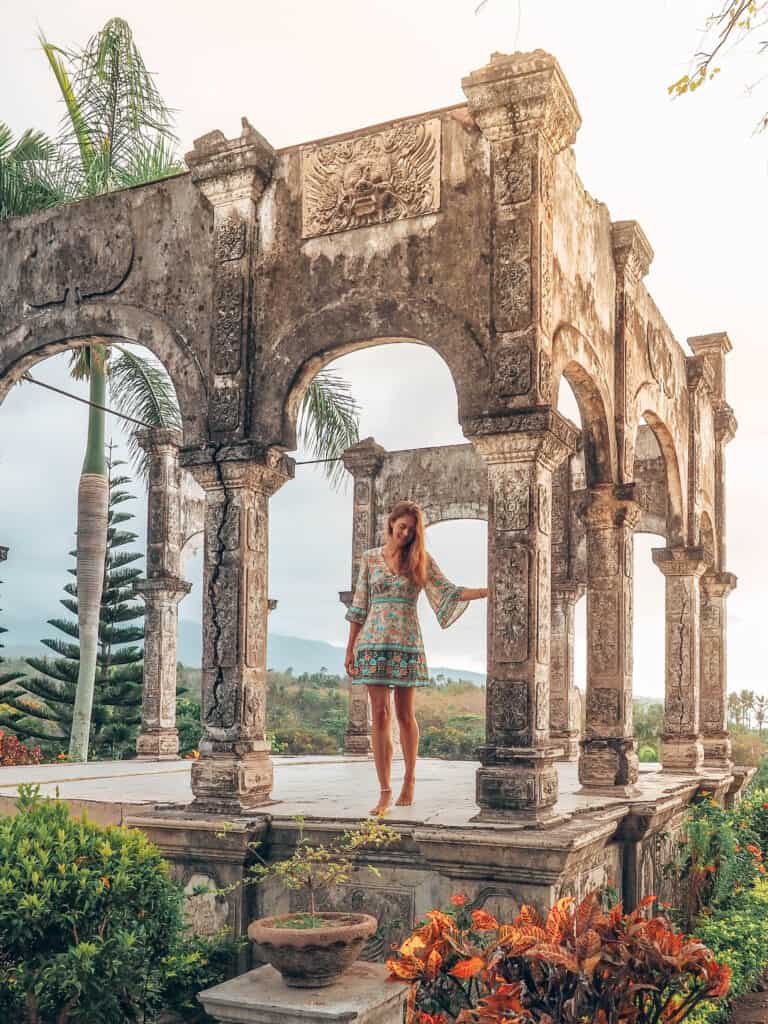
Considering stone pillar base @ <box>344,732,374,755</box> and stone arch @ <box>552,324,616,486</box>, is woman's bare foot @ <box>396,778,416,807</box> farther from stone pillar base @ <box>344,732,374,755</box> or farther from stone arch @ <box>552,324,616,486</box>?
stone pillar base @ <box>344,732,374,755</box>

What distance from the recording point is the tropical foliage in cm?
1962

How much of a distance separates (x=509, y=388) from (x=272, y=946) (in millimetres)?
3387

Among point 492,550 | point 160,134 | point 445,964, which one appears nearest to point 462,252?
point 492,550

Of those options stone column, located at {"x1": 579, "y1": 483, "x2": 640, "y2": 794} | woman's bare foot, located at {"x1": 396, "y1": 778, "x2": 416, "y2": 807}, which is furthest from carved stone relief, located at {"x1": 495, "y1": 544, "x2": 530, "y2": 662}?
stone column, located at {"x1": 579, "y1": 483, "x2": 640, "y2": 794}

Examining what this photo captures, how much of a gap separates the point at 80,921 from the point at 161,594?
30.3ft

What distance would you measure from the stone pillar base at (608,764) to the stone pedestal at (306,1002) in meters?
3.83

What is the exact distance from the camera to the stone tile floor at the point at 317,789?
269 inches

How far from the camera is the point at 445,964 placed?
4.55 meters

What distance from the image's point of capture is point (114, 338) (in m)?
8.24

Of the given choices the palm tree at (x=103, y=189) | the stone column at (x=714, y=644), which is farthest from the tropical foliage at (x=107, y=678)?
the stone column at (x=714, y=644)

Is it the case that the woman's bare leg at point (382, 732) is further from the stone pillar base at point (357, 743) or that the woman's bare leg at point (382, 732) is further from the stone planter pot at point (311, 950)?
the stone pillar base at point (357, 743)

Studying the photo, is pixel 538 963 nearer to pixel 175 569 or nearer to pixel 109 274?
pixel 109 274

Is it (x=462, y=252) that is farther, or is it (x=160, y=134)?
(x=160, y=134)

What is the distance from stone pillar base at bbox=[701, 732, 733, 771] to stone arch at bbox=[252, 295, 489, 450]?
→ 24.6 ft
